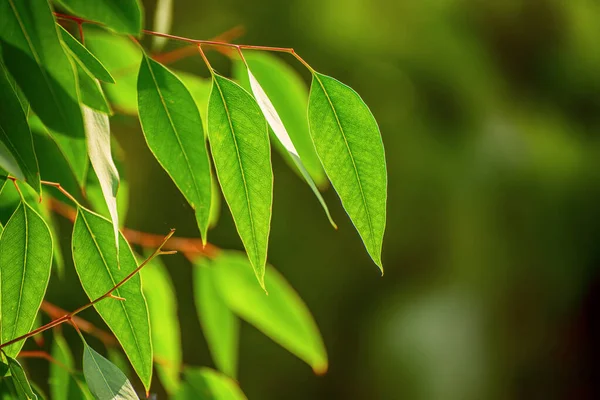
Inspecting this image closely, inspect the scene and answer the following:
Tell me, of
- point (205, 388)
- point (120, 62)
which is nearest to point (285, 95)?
point (120, 62)

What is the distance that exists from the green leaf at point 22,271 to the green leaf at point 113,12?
0.39 feet

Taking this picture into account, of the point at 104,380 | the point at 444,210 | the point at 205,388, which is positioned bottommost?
the point at 444,210

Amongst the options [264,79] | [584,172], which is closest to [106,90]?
[264,79]

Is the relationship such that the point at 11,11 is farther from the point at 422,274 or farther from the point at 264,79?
the point at 422,274

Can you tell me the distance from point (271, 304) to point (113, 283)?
12.2 inches

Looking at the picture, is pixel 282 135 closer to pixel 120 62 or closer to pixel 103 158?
pixel 103 158

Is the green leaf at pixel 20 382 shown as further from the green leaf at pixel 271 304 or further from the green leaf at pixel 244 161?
the green leaf at pixel 271 304

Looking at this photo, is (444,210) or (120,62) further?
(444,210)

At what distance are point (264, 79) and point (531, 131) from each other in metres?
1.73

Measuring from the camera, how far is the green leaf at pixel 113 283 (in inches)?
16.3

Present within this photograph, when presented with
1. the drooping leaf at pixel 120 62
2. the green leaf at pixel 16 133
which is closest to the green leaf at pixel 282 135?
the green leaf at pixel 16 133

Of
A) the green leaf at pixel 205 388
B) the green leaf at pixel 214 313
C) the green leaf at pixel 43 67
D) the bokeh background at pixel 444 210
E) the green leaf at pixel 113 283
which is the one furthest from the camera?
the bokeh background at pixel 444 210

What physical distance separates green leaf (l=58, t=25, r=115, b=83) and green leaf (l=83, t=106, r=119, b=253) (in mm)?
20

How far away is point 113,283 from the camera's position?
1.40 ft
